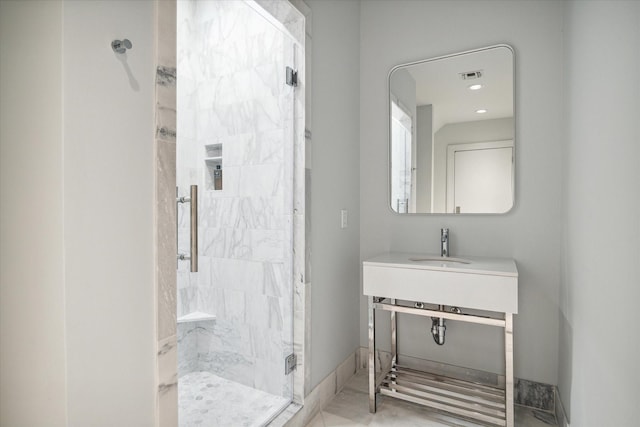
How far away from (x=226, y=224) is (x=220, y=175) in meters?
0.37

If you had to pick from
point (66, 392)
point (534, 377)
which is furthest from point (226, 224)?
point (534, 377)

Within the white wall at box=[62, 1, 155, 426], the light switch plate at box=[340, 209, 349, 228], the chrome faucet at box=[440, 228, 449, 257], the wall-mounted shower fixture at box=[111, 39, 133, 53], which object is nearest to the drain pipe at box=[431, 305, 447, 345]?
the chrome faucet at box=[440, 228, 449, 257]

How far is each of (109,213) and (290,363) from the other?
4.21 feet

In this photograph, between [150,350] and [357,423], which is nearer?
[150,350]

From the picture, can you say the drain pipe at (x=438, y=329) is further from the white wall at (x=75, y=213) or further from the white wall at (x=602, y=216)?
the white wall at (x=75, y=213)

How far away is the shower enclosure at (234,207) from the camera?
2184mm

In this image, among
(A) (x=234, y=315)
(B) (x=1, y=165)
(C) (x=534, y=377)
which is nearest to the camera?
(B) (x=1, y=165)

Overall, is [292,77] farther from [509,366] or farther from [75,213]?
[509,366]

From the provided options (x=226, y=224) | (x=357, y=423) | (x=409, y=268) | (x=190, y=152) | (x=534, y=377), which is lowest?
(x=357, y=423)

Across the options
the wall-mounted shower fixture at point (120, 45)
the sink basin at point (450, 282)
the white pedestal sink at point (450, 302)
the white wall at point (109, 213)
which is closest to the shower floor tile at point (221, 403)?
the white pedestal sink at point (450, 302)

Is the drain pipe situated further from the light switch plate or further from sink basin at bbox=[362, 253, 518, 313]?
the light switch plate

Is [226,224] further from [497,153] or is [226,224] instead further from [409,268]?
[497,153]

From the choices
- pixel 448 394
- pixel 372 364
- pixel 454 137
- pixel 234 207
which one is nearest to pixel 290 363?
pixel 372 364

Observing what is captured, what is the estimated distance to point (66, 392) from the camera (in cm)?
89
